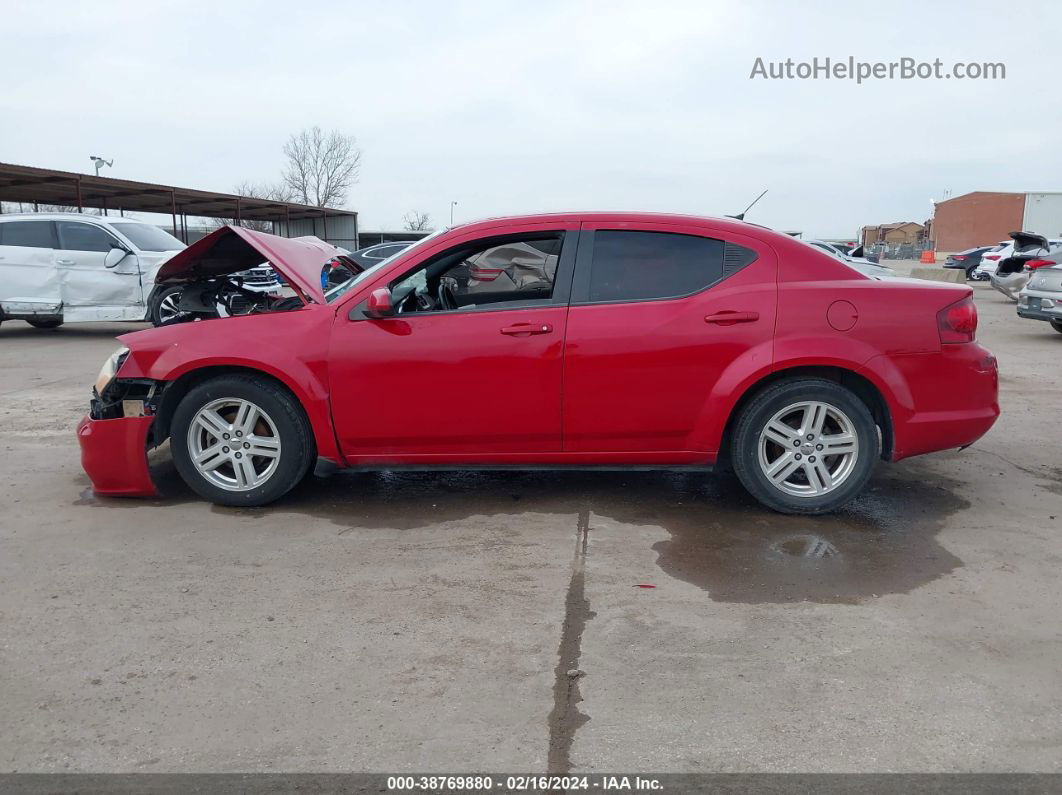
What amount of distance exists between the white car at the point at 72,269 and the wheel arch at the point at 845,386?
31.2 feet

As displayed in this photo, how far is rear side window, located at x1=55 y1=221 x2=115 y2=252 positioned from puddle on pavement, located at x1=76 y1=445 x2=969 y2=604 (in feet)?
27.3

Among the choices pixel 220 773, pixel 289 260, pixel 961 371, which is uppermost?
pixel 289 260

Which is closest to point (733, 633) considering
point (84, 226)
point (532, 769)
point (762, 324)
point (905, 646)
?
point (905, 646)

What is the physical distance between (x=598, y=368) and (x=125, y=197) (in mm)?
24984

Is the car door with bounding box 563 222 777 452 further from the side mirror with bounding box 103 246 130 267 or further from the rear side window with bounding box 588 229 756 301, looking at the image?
the side mirror with bounding box 103 246 130 267

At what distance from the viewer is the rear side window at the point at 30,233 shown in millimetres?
12578

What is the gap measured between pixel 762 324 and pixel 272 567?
2.70 meters

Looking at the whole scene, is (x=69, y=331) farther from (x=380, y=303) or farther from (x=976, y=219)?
(x=976, y=219)

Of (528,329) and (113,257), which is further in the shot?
(113,257)

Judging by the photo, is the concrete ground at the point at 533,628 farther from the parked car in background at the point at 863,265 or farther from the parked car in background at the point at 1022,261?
the parked car in background at the point at 1022,261

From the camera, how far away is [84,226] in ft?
41.4

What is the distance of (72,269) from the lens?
12500 millimetres

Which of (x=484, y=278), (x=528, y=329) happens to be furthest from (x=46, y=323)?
(x=528, y=329)

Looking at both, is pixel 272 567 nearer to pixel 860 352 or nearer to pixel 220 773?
pixel 220 773
